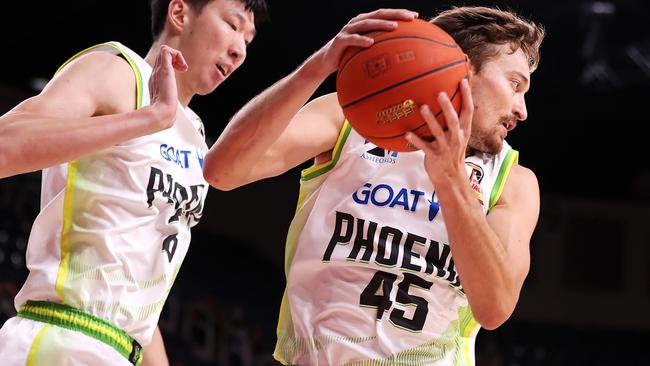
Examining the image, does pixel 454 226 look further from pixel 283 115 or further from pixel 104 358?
pixel 104 358

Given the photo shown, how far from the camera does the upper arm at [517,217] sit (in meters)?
2.80

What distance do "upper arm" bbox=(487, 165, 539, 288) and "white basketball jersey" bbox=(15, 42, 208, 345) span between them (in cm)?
118

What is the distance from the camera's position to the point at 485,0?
320 inches

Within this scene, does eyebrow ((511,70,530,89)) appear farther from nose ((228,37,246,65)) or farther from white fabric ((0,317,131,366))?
white fabric ((0,317,131,366))

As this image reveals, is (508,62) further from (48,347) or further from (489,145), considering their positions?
(48,347)

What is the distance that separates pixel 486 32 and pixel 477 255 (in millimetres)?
850

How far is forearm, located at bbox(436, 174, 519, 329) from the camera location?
2.51 metres

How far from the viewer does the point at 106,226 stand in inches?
121

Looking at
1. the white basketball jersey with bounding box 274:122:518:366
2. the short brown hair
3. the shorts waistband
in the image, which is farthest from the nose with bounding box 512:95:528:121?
the shorts waistband

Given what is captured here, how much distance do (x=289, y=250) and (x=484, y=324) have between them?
27.3 inches

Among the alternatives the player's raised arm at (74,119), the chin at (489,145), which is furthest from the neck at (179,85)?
the chin at (489,145)

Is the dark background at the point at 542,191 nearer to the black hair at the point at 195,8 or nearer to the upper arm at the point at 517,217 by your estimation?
the black hair at the point at 195,8

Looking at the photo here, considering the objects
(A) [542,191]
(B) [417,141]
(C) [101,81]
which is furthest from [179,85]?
(A) [542,191]

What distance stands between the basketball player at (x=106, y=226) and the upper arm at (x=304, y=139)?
0.36 meters
